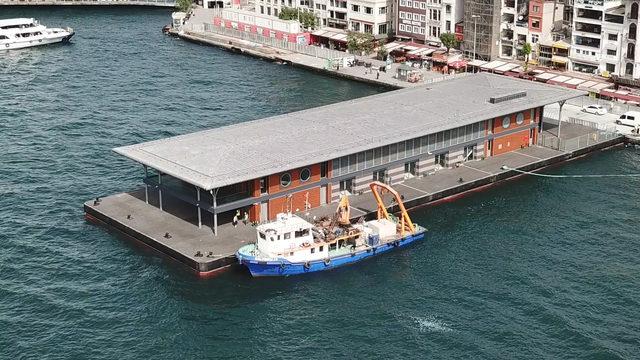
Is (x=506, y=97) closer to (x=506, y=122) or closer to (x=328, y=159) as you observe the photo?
(x=506, y=122)

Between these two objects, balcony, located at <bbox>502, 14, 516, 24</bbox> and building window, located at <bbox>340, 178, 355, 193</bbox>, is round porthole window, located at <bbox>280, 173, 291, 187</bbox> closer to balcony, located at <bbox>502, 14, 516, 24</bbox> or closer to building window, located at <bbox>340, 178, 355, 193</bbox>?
building window, located at <bbox>340, 178, 355, 193</bbox>

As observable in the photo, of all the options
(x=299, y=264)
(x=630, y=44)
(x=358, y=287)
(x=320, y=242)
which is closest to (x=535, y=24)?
(x=630, y=44)

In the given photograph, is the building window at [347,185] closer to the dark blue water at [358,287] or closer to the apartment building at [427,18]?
the dark blue water at [358,287]

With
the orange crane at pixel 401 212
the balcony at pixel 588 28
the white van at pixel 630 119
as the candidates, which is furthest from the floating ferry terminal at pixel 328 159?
the balcony at pixel 588 28

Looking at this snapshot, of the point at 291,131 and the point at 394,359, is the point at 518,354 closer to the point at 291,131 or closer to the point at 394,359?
the point at 394,359

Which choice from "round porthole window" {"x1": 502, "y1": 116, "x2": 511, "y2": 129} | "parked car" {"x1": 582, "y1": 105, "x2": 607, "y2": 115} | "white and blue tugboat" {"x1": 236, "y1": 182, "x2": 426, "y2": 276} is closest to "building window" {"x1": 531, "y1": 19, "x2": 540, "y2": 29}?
"parked car" {"x1": 582, "y1": 105, "x2": 607, "y2": 115}
